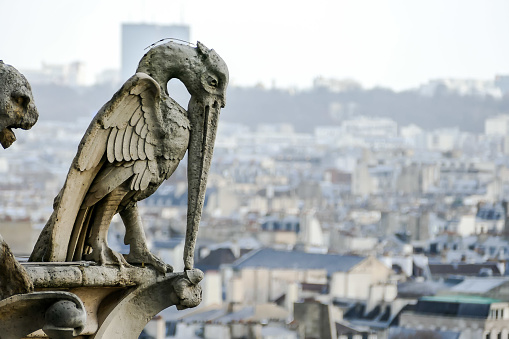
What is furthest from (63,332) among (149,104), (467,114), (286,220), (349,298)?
(467,114)

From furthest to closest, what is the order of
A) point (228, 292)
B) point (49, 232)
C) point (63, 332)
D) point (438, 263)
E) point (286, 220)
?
point (286, 220) → point (438, 263) → point (228, 292) → point (49, 232) → point (63, 332)

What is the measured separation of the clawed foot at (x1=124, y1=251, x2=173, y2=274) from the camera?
15.1 ft

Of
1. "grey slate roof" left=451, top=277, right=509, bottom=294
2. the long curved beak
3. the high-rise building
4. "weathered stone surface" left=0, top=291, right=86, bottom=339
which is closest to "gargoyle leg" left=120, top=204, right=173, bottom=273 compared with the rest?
the long curved beak

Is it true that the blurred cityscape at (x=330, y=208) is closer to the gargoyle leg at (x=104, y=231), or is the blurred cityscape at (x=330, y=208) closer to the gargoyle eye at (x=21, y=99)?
the gargoyle leg at (x=104, y=231)

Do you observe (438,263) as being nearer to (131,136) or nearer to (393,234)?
(393,234)

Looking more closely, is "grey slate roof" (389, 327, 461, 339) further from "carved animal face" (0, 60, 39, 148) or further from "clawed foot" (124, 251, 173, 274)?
"carved animal face" (0, 60, 39, 148)

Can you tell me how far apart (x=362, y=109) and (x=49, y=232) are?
14297 cm

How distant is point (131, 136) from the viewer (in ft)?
14.8

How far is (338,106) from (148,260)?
469 feet

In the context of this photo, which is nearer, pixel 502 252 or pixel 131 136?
pixel 131 136

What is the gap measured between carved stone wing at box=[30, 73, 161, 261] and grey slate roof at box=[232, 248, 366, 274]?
4013 cm

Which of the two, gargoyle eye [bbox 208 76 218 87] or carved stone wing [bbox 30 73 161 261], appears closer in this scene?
carved stone wing [bbox 30 73 161 261]

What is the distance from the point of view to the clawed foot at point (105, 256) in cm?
446

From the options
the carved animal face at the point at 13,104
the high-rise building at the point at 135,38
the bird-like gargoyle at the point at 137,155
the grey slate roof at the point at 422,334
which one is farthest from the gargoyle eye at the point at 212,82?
the high-rise building at the point at 135,38
